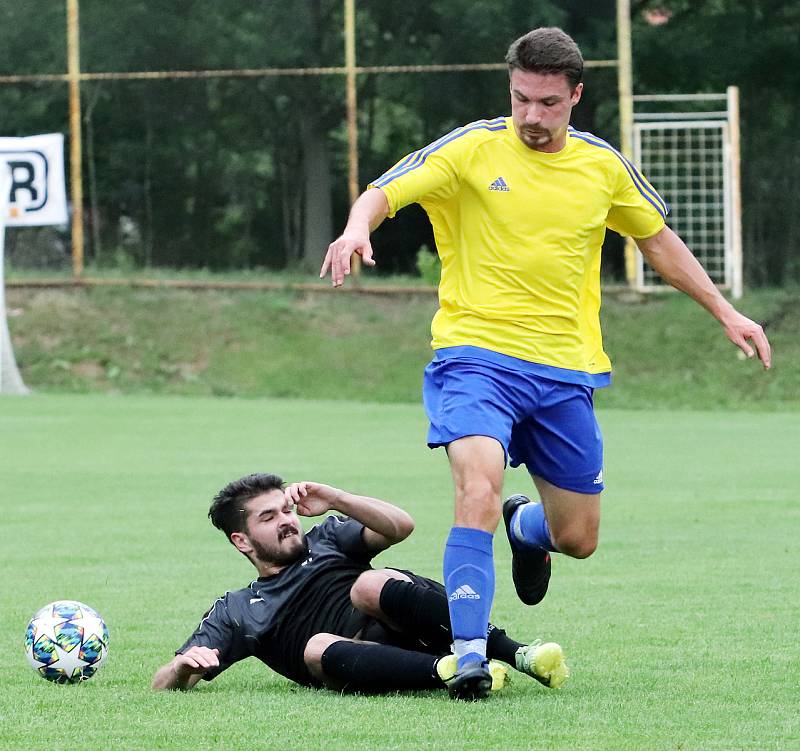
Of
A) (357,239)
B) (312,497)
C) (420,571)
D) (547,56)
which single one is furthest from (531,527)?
(420,571)

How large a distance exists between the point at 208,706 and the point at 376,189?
6.09 ft

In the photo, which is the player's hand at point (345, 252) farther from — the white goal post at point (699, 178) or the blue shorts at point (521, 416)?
the white goal post at point (699, 178)

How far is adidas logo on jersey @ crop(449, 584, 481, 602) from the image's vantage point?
561 cm

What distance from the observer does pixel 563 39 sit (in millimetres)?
6086

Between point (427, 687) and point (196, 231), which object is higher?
point (196, 231)

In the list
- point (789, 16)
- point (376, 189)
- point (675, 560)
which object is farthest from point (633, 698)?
point (789, 16)

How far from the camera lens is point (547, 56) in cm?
597

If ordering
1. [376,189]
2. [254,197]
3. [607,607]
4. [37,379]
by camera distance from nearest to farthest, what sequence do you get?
[376,189] → [607,607] → [37,379] → [254,197]

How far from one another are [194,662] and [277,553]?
612 millimetres

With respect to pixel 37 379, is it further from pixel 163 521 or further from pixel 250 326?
pixel 163 521

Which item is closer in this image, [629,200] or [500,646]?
[500,646]

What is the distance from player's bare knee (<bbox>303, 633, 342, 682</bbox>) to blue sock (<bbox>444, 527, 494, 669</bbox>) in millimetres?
462

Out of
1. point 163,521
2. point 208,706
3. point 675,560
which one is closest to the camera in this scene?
point 208,706

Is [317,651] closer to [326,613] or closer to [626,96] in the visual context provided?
[326,613]
